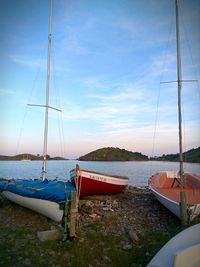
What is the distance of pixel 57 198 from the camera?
366 inches

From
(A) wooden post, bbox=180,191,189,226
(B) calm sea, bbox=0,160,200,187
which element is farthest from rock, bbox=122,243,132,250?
(B) calm sea, bbox=0,160,200,187

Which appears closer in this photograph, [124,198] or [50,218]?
[50,218]

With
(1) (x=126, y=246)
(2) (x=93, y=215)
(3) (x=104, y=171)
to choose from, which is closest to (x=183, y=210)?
(1) (x=126, y=246)

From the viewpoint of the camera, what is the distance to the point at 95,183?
14695mm

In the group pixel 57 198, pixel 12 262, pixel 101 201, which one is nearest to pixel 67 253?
pixel 12 262

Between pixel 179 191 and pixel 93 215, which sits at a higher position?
pixel 179 191

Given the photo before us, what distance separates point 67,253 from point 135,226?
3.49 meters

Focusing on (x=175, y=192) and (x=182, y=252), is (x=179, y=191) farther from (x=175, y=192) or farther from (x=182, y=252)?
(x=182, y=252)

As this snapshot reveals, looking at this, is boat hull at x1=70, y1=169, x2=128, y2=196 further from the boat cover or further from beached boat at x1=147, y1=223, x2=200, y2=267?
beached boat at x1=147, y1=223, x2=200, y2=267

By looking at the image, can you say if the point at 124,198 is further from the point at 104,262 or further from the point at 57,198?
the point at 104,262

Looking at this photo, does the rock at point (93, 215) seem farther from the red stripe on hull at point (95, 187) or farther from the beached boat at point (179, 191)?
the beached boat at point (179, 191)

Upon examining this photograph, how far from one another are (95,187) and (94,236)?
6191 mm

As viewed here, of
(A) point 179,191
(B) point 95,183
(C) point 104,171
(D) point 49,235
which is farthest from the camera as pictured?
(C) point 104,171

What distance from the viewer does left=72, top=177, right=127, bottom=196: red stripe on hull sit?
1426 centimetres
